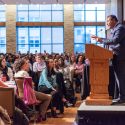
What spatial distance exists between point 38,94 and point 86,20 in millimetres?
19149

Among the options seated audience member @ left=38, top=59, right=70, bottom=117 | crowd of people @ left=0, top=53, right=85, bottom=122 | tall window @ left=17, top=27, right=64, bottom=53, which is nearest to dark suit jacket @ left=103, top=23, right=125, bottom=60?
crowd of people @ left=0, top=53, right=85, bottom=122

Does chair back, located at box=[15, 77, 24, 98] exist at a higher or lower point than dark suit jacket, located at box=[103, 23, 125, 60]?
lower

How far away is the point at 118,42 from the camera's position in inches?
207

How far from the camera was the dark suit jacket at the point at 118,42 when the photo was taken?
524 cm

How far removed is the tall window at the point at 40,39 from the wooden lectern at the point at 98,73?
2247 cm

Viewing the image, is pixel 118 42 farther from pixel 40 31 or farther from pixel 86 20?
pixel 40 31

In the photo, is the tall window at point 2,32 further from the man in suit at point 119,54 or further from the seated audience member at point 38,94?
the man in suit at point 119,54

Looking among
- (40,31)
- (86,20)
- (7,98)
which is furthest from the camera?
(40,31)

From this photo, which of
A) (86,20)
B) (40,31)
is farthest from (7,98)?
(40,31)

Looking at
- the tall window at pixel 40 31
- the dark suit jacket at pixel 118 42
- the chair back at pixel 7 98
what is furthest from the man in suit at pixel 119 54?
the tall window at pixel 40 31

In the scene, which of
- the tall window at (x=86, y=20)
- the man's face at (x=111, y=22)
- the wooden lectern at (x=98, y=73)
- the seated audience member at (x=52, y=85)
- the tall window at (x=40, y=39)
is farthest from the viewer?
the tall window at (x=40, y=39)

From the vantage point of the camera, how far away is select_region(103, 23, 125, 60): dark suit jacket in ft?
17.2

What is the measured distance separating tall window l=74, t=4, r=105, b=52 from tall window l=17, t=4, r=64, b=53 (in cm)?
102

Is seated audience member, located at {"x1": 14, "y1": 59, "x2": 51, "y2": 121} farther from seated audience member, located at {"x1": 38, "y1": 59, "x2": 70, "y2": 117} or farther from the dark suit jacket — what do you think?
the dark suit jacket
